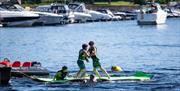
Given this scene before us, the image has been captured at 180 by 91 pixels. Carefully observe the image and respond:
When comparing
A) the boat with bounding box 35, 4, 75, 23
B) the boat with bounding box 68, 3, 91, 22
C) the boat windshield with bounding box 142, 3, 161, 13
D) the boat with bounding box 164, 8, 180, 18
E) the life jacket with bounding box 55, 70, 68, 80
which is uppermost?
the life jacket with bounding box 55, 70, 68, 80

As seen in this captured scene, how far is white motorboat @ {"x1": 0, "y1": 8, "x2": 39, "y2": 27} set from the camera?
97812mm

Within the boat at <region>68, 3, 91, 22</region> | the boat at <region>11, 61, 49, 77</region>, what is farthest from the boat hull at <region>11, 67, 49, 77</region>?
the boat at <region>68, 3, 91, 22</region>

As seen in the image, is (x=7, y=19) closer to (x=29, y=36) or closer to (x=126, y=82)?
(x=29, y=36)

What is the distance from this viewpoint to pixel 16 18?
98.9 meters

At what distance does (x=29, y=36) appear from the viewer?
8319cm

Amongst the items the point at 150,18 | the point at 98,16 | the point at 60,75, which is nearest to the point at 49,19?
the point at 150,18

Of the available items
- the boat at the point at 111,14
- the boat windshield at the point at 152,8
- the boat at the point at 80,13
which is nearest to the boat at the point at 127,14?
the boat at the point at 111,14

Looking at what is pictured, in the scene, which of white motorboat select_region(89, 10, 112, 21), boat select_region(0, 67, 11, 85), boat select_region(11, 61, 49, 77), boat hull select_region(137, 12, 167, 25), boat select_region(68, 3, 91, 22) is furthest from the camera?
white motorboat select_region(89, 10, 112, 21)

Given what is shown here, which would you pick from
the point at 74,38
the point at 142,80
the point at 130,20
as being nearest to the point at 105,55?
the point at 142,80

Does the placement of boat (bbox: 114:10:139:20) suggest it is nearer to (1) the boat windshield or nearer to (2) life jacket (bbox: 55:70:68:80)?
(1) the boat windshield

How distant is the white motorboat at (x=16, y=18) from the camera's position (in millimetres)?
97812

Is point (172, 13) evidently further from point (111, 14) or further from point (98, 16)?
point (98, 16)

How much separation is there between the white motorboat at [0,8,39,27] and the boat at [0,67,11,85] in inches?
2485

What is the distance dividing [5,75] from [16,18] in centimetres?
6469
